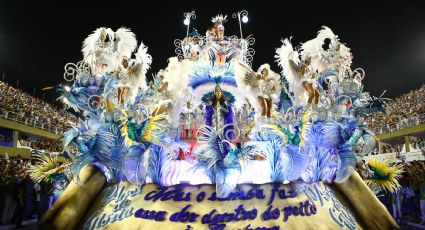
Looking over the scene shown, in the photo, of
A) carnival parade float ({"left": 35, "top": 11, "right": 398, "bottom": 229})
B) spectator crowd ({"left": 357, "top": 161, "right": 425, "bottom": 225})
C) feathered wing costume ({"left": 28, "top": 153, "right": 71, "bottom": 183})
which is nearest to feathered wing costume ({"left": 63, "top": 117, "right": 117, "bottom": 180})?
carnival parade float ({"left": 35, "top": 11, "right": 398, "bottom": 229})

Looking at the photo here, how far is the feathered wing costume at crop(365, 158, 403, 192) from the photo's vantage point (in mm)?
6230

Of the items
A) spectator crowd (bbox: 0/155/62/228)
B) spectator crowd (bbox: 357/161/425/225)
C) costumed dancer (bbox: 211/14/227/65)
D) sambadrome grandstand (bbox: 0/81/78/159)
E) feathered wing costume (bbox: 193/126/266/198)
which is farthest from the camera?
sambadrome grandstand (bbox: 0/81/78/159)

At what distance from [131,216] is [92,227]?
62cm

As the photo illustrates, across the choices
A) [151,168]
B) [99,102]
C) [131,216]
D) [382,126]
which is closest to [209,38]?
[99,102]

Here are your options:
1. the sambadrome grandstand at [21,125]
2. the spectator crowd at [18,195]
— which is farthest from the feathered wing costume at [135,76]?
the sambadrome grandstand at [21,125]

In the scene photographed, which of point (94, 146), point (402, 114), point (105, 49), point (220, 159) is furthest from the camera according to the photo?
point (402, 114)

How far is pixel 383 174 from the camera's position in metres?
6.32

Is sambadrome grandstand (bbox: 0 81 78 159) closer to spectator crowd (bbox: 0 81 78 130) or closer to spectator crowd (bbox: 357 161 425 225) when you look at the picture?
spectator crowd (bbox: 0 81 78 130)

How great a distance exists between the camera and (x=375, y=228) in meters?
5.25

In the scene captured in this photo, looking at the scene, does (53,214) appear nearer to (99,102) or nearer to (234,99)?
(99,102)

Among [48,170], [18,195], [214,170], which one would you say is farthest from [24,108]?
[214,170]

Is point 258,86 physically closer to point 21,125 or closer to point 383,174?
point 383,174

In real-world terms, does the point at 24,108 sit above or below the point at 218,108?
above

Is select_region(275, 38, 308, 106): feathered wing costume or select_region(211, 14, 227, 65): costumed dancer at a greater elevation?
select_region(211, 14, 227, 65): costumed dancer
